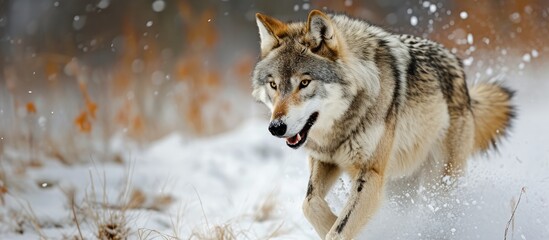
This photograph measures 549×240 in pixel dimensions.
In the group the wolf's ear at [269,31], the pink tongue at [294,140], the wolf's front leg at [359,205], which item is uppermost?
the wolf's ear at [269,31]

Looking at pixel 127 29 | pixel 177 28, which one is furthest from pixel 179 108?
pixel 177 28

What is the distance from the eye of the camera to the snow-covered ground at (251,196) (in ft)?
13.4

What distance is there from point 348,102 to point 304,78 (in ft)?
0.98

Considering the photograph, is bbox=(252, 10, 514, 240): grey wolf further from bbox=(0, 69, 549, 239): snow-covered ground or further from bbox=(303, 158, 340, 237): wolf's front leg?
bbox=(0, 69, 549, 239): snow-covered ground

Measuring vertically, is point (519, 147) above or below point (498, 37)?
below

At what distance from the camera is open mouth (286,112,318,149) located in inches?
128

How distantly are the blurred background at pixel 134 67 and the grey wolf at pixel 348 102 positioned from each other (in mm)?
1934

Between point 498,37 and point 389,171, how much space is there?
6770 millimetres

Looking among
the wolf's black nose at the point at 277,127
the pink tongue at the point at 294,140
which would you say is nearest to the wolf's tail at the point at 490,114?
the pink tongue at the point at 294,140

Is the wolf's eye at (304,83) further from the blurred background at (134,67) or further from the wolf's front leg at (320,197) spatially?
the blurred background at (134,67)

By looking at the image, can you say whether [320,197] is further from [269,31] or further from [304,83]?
[269,31]

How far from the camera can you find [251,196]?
5.88 metres

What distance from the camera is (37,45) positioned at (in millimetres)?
10727

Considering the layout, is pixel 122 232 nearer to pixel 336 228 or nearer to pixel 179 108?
pixel 336 228
